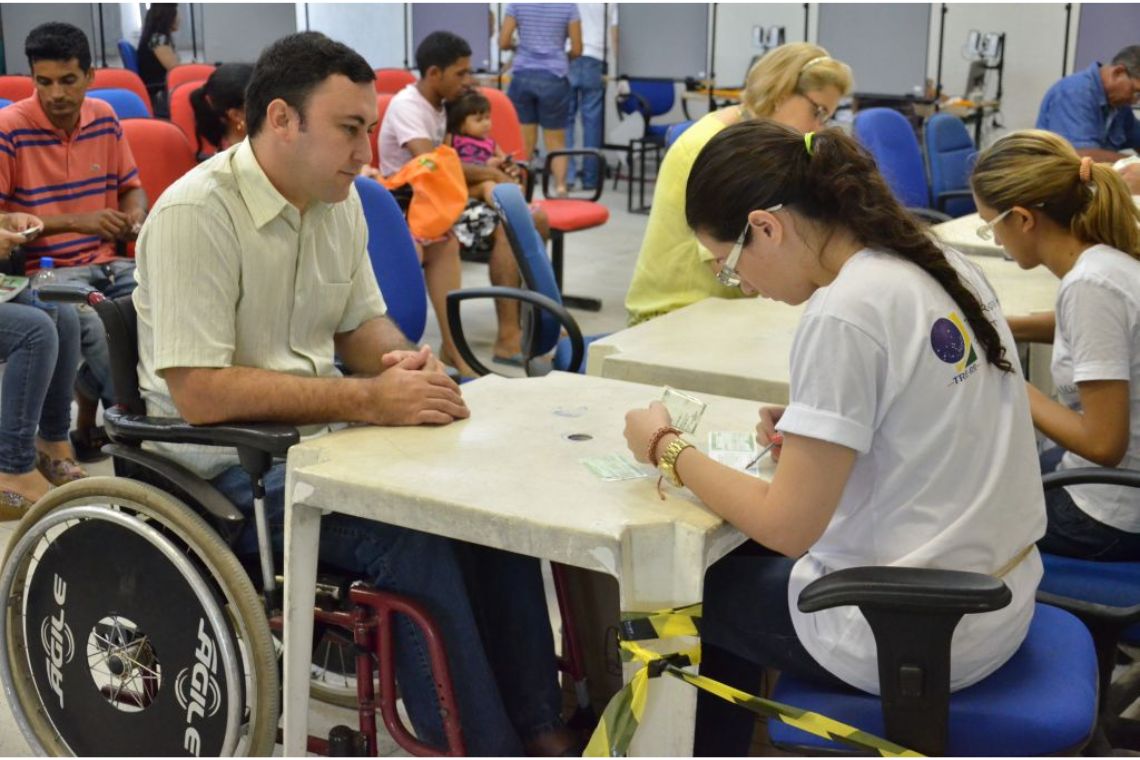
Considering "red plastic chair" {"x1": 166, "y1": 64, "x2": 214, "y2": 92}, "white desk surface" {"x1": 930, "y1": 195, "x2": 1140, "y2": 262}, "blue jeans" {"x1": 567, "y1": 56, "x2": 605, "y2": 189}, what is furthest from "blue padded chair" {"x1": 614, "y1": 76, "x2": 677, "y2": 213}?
"white desk surface" {"x1": 930, "y1": 195, "x2": 1140, "y2": 262}

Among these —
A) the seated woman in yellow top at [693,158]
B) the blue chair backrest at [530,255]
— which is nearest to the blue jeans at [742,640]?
the seated woman in yellow top at [693,158]

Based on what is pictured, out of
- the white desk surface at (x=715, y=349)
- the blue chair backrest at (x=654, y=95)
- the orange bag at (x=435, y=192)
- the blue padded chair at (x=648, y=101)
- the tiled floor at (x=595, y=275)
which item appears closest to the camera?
the white desk surface at (x=715, y=349)

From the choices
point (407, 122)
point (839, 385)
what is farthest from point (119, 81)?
point (839, 385)

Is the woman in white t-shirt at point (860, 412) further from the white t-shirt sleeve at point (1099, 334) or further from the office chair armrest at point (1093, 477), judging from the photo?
the white t-shirt sleeve at point (1099, 334)

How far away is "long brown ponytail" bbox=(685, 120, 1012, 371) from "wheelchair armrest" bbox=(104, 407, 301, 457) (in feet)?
2.16

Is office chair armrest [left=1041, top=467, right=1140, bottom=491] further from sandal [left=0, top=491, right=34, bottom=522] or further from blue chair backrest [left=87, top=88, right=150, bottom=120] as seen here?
blue chair backrest [left=87, top=88, right=150, bottom=120]

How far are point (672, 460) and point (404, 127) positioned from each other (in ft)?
11.0

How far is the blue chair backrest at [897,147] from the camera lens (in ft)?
16.4

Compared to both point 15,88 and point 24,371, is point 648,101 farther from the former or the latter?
point 24,371

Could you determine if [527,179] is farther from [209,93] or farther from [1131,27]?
[1131,27]

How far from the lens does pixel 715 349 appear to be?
245 cm

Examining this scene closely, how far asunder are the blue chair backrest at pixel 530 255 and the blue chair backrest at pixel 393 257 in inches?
9.4

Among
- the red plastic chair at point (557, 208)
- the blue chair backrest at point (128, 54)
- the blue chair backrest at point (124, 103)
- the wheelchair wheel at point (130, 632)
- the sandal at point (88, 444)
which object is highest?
the blue chair backrest at point (128, 54)

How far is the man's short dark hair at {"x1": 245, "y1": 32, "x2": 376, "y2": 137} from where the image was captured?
6.44 ft
